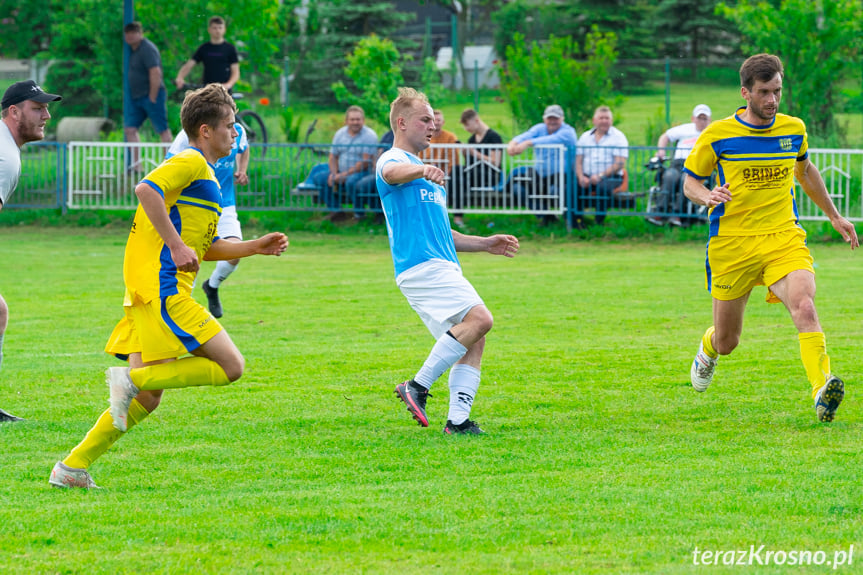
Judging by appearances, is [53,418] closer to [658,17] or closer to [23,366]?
[23,366]

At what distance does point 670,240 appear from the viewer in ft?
60.6

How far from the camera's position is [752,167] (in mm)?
7375

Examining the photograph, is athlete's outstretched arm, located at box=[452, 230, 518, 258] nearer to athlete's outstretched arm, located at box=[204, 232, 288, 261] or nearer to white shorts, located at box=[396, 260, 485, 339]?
white shorts, located at box=[396, 260, 485, 339]

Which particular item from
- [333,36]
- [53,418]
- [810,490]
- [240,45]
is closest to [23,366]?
[53,418]

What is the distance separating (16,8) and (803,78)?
3110cm

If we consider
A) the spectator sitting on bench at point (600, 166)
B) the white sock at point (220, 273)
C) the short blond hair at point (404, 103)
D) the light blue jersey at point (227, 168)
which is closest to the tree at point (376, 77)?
the spectator sitting on bench at point (600, 166)

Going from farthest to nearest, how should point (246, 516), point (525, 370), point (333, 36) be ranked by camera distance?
point (333, 36) < point (525, 370) < point (246, 516)

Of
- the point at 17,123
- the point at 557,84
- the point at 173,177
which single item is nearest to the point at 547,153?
the point at 557,84

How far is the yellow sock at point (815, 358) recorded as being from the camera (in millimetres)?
6957

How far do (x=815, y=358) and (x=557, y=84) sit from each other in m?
18.1

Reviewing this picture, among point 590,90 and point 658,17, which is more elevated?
point 658,17

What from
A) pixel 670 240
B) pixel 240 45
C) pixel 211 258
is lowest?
pixel 670 240

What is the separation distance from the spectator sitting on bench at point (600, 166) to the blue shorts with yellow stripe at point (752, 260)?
11.2 meters

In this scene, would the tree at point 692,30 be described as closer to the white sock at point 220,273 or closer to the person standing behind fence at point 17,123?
the white sock at point 220,273
